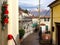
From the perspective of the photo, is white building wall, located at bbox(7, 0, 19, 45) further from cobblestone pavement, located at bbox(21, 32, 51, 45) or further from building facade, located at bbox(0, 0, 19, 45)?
cobblestone pavement, located at bbox(21, 32, 51, 45)

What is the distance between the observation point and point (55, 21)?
24.1 ft

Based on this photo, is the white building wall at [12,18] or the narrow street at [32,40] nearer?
the white building wall at [12,18]

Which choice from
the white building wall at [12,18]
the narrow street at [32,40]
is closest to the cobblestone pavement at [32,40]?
the narrow street at [32,40]

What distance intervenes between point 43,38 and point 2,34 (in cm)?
385

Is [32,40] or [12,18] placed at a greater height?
[12,18]

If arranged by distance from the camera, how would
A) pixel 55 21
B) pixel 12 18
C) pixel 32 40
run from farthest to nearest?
pixel 32 40
pixel 55 21
pixel 12 18

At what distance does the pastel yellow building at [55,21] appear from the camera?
6945 millimetres

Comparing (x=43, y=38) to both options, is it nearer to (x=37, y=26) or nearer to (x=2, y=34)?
(x=37, y=26)

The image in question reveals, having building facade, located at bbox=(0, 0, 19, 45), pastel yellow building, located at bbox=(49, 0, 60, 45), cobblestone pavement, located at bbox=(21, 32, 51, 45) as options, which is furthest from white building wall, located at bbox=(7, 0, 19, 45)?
cobblestone pavement, located at bbox=(21, 32, 51, 45)

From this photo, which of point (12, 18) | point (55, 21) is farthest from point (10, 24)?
point (55, 21)

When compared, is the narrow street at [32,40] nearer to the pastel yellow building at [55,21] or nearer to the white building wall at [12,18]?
the pastel yellow building at [55,21]

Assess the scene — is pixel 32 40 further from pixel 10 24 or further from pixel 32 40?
pixel 10 24

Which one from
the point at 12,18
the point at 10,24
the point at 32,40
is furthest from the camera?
the point at 32,40

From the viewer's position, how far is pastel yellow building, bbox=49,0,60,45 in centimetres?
695
